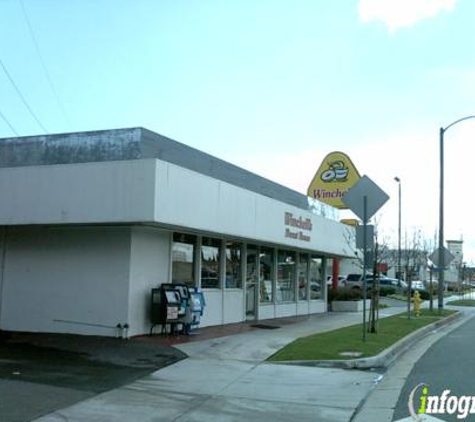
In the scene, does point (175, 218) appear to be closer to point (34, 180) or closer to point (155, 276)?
point (155, 276)

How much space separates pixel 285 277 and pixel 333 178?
49.1 ft

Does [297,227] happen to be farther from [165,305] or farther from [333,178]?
[333,178]

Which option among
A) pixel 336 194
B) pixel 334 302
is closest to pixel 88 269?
pixel 334 302

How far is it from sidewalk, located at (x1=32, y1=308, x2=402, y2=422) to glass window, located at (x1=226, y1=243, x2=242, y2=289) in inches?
244

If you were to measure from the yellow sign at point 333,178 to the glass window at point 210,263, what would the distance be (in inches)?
788

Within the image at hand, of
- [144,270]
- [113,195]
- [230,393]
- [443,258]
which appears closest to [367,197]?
[144,270]

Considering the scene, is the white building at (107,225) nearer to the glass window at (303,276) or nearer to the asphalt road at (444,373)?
the asphalt road at (444,373)

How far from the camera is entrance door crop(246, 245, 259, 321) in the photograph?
21.8m

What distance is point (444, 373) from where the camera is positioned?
11.6m

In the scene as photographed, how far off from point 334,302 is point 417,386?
65.9 ft

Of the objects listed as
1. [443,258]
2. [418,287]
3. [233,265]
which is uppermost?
[443,258]

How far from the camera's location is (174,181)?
48.0ft

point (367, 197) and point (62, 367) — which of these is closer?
point (62, 367)

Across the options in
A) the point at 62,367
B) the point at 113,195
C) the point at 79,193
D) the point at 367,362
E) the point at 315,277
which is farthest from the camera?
the point at 315,277
